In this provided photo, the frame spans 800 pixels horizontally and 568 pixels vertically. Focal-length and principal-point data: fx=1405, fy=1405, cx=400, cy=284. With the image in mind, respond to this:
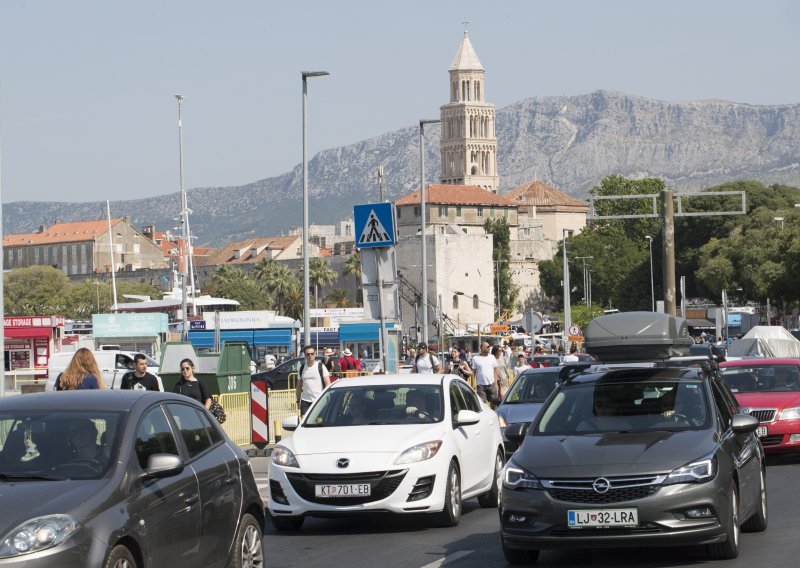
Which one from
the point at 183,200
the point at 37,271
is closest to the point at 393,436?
the point at 183,200

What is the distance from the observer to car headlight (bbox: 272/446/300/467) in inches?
498

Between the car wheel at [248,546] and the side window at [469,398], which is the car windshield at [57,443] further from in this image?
the side window at [469,398]

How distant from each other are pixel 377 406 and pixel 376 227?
604cm

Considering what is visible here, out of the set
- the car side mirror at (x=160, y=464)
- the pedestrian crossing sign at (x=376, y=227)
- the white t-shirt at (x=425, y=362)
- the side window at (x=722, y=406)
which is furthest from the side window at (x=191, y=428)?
the white t-shirt at (x=425, y=362)

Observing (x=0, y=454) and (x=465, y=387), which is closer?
(x=0, y=454)

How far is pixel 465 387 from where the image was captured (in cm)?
1494

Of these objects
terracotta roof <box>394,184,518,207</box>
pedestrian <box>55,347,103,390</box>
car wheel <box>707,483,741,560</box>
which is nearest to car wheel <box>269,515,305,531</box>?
pedestrian <box>55,347,103,390</box>

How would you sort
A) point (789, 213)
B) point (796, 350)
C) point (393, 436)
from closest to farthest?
1. point (393, 436)
2. point (796, 350)
3. point (789, 213)

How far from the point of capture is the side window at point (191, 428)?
28.1ft

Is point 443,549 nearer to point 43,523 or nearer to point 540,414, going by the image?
point 540,414

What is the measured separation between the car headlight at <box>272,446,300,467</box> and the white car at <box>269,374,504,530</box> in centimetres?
1

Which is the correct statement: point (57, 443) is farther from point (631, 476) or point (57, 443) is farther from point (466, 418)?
point (466, 418)

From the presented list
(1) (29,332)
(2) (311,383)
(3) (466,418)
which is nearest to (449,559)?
(3) (466,418)

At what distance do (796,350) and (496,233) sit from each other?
439ft
